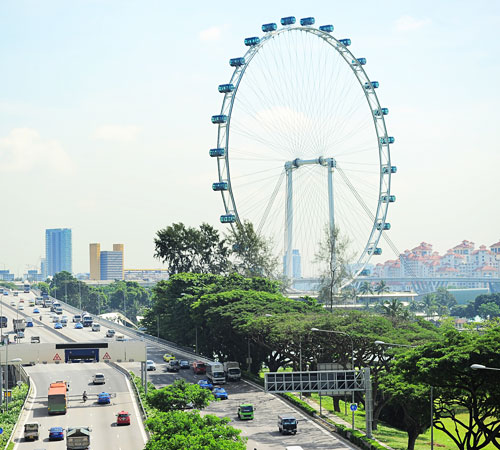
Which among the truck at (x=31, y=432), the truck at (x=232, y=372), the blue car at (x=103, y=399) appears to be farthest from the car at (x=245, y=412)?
the truck at (x=232, y=372)

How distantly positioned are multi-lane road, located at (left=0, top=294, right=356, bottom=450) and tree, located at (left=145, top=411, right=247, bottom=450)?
12.2m

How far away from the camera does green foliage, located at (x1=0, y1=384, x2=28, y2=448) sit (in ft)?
230

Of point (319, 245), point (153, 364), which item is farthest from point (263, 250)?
point (153, 364)

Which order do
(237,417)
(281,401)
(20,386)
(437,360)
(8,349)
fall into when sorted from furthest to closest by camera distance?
(20,386) < (8,349) < (281,401) < (237,417) < (437,360)

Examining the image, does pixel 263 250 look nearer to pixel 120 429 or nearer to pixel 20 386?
pixel 20 386

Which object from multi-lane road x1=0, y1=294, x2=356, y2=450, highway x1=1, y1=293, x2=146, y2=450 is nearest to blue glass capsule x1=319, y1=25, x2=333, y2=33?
multi-lane road x1=0, y1=294, x2=356, y2=450

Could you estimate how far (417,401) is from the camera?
225ft

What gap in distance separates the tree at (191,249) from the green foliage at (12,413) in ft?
220

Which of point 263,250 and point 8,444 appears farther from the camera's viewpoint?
point 263,250

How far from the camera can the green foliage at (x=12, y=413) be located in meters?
70.2

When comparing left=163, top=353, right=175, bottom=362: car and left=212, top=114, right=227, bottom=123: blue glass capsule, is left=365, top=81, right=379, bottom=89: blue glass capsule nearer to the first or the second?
left=212, top=114, right=227, bottom=123: blue glass capsule

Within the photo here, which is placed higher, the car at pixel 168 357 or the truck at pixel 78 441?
the car at pixel 168 357

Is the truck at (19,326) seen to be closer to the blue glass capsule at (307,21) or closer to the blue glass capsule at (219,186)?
the blue glass capsule at (219,186)

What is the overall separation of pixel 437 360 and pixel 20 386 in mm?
60930
